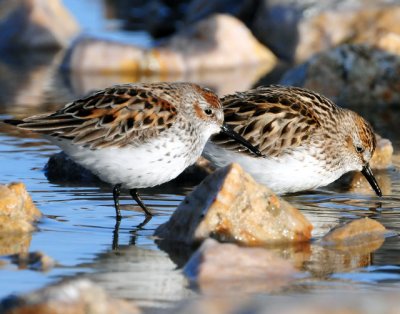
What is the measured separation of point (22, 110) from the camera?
16.1m

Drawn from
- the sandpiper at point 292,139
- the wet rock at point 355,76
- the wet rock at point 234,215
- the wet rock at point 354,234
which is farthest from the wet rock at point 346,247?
the wet rock at point 355,76

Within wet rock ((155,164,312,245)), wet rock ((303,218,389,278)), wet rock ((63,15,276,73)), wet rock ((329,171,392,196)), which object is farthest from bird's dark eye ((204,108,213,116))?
wet rock ((63,15,276,73))

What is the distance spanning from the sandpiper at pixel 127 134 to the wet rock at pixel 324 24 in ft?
39.3

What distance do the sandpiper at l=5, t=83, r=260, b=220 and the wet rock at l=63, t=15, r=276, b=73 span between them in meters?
10.6

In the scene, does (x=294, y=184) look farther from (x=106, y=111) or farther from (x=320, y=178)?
(x=106, y=111)

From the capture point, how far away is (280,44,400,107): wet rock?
17266mm

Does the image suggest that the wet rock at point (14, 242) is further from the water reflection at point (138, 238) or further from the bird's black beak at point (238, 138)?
the bird's black beak at point (238, 138)

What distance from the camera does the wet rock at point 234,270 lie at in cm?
729

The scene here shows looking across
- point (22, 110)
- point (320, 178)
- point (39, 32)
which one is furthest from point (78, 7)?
point (320, 178)

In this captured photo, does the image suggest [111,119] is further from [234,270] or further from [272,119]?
[234,270]

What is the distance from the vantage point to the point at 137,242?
29.2 feet

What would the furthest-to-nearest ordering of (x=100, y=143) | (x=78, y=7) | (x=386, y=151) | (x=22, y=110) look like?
(x=78, y=7), (x=22, y=110), (x=386, y=151), (x=100, y=143)

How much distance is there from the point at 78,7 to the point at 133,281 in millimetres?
21288

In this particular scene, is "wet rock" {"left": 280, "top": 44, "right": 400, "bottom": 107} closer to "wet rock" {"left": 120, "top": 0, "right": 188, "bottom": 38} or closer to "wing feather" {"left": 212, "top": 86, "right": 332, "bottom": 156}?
"wing feather" {"left": 212, "top": 86, "right": 332, "bottom": 156}
